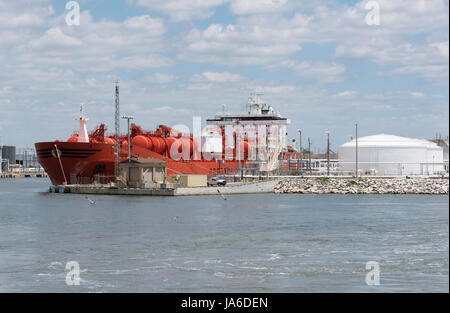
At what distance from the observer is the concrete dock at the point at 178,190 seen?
180ft

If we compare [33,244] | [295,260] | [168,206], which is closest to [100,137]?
[168,206]

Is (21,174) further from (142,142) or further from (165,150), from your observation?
(142,142)

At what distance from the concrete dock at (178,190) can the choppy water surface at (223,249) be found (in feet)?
47.4

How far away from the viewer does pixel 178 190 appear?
5538 centimetres

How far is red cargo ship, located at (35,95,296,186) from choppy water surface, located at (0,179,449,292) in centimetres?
1964

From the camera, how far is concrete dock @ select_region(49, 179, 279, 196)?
5500cm

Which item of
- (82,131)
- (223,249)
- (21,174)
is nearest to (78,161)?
(82,131)

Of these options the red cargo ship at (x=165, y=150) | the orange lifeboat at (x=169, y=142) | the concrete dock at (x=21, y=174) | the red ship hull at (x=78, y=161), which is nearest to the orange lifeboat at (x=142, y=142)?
the red cargo ship at (x=165, y=150)

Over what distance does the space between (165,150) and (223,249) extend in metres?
50.2

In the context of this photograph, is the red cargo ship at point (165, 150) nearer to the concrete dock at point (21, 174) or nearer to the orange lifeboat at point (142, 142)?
the orange lifeboat at point (142, 142)

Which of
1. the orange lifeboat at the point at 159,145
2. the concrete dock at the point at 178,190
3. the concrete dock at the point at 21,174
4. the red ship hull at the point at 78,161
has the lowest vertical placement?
the concrete dock at the point at 178,190
